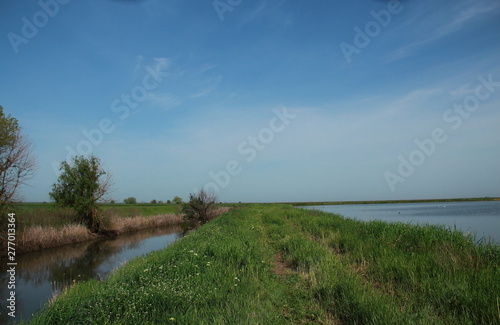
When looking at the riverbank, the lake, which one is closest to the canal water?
the riverbank

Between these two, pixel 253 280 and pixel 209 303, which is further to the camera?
pixel 253 280

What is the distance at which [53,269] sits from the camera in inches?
539

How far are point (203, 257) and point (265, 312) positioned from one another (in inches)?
124

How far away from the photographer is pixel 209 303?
4.41m

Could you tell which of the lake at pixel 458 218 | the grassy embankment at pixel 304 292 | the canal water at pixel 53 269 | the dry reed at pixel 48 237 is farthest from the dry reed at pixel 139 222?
the grassy embankment at pixel 304 292

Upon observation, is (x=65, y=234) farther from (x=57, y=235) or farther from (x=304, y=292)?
(x=304, y=292)

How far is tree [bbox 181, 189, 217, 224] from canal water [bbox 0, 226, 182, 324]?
30.6 ft

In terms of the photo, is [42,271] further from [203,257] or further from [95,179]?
[95,179]

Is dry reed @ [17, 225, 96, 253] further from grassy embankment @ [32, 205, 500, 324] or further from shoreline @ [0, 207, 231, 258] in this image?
grassy embankment @ [32, 205, 500, 324]

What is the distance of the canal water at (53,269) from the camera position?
9.14m

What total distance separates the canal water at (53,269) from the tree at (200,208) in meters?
9.32

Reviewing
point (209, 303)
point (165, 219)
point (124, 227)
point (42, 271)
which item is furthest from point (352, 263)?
point (165, 219)

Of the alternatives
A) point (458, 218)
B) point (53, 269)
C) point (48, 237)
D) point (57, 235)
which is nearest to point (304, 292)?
point (53, 269)

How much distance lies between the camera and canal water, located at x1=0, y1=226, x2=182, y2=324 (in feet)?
30.0
